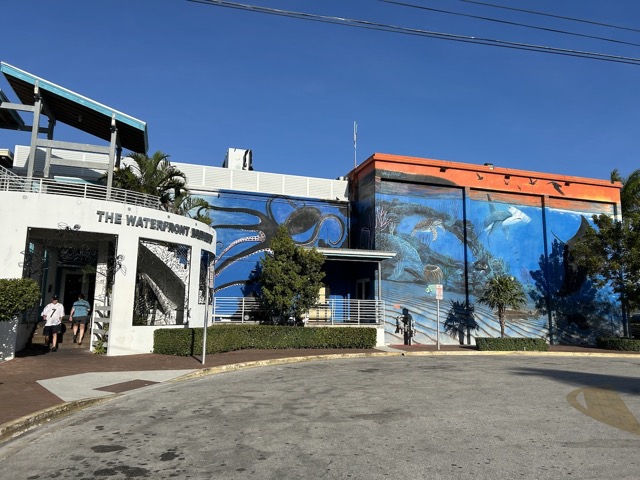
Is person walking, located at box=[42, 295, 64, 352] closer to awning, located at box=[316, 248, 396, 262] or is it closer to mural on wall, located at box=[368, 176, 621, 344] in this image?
awning, located at box=[316, 248, 396, 262]

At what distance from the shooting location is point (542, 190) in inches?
1171

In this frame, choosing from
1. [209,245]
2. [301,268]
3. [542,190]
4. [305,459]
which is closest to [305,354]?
[301,268]

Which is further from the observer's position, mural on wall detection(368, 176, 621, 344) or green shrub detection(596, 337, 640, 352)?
mural on wall detection(368, 176, 621, 344)

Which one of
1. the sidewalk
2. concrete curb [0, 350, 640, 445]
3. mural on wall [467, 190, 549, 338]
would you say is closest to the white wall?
the sidewalk

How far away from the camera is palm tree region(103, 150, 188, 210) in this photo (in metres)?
21.7

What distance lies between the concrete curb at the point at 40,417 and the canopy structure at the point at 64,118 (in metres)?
10.1

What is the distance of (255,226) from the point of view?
26188 mm

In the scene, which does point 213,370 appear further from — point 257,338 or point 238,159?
point 238,159

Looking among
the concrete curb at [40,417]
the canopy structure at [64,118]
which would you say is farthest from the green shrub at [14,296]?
the canopy structure at [64,118]

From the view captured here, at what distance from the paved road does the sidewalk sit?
584 millimetres

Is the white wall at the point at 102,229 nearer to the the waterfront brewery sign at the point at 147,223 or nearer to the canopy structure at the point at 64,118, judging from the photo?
the the waterfront brewery sign at the point at 147,223

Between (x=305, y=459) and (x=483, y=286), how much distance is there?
23.7 meters

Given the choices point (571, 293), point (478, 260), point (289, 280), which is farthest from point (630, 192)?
point (289, 280)

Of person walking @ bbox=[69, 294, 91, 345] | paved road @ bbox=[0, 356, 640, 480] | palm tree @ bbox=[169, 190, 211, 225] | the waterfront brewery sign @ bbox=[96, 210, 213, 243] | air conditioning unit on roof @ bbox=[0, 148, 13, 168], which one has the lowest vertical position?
paved road @ bbox=[0, 356, 640, 480]
